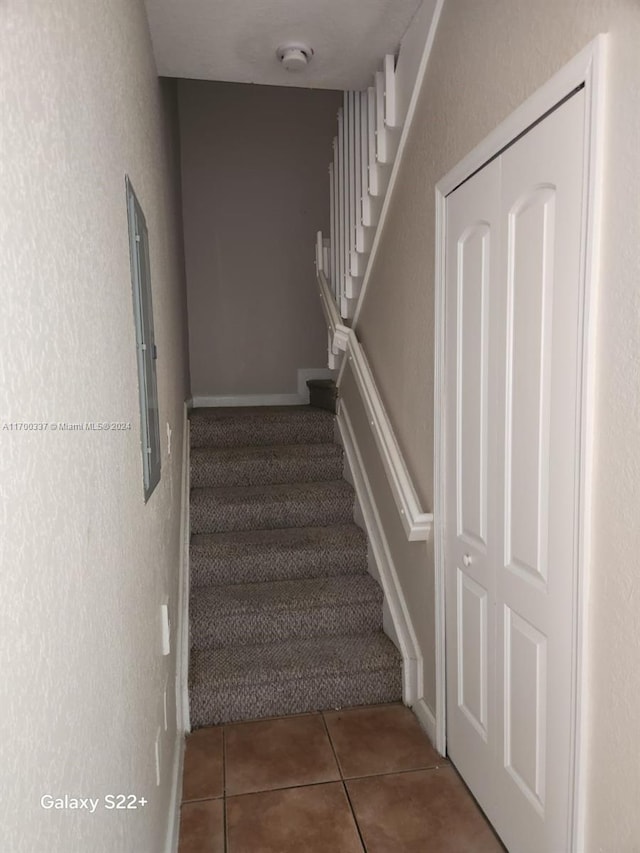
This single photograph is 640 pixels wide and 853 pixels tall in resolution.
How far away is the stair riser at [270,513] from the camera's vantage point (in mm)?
3002

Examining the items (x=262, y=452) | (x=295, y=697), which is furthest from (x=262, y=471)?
(x=295, y=697)

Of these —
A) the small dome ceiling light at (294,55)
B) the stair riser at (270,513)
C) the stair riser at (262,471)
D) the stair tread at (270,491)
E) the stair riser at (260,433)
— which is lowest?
the stair riser at (270,513)

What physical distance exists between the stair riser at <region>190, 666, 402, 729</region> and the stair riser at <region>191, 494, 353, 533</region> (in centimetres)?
90

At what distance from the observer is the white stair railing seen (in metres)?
2.30

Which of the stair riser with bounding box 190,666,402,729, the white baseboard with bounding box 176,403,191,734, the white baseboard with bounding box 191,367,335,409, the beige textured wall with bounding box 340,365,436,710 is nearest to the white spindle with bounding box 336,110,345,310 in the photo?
the beige textured wall with bounding box 340,365,436,710

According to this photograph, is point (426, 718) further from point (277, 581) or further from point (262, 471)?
point (262, 471)

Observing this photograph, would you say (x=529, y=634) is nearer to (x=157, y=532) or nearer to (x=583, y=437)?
(x=583, y=437)

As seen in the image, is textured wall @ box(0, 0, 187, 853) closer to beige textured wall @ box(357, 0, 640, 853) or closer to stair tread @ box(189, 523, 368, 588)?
beige textured wall @ box(357, 0, 640, 853)

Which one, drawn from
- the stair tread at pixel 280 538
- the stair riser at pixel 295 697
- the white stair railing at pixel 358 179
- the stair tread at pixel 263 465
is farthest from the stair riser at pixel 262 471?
the stair riser at pixel 295 697

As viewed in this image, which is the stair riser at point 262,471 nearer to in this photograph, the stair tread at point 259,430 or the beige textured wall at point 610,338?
the stair tread at point 259,430

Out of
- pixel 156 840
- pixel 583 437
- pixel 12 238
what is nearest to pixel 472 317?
pixel 583 437

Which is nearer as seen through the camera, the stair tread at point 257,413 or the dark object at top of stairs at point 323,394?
the stair tread at point 257,413

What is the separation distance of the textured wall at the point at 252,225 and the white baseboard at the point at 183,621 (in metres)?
1.57

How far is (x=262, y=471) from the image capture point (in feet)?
10.8
